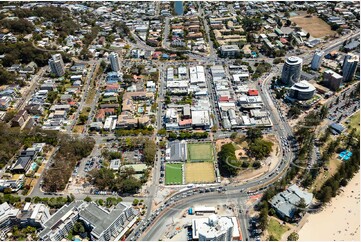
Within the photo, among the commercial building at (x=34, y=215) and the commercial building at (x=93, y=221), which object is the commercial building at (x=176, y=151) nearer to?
the commercial building at (x=93, y=221)

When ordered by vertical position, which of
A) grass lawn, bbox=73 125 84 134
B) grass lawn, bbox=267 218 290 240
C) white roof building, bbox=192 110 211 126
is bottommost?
grass lawn, bbox=73 125 84 134

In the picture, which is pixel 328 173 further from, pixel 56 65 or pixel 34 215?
pixel 56 65

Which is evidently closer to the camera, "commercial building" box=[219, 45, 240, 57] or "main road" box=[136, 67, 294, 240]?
"main road" box=[136, 67, 294, 240]

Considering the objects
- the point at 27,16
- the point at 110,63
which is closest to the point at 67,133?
the point at 110,63

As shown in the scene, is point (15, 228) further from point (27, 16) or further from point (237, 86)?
point (27, 16)

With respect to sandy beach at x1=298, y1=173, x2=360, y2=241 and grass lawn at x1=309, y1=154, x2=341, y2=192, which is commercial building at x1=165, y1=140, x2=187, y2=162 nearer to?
grass lawn at x1=309, y1=154, x2=341, y2=192

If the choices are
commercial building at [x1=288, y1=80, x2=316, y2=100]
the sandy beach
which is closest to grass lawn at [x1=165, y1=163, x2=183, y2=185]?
the sandy beach
